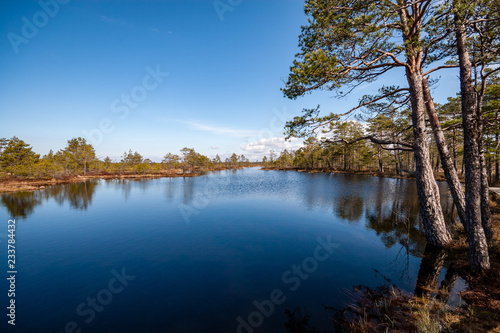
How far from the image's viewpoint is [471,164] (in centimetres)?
541

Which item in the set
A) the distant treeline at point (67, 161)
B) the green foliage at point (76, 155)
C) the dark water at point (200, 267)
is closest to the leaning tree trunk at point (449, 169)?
the dark water at point (200, 267)

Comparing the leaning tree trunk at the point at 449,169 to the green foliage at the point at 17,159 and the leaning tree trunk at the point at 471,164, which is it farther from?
the green foliage at the point at 17,159

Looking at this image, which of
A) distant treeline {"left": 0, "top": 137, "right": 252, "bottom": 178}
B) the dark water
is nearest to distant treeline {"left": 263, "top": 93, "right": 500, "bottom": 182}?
the dark water

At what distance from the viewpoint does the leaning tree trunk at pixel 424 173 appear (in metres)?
7.59

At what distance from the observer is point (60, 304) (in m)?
6.04

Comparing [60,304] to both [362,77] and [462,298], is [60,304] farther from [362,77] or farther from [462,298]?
[362,77]

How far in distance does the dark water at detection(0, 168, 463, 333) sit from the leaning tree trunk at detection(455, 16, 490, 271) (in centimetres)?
129

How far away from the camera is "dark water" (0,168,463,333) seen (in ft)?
18.1

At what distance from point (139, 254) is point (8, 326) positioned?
4311 millimetres

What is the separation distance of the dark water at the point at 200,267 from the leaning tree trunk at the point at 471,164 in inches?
50.7

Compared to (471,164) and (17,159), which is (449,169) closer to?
(471,164)

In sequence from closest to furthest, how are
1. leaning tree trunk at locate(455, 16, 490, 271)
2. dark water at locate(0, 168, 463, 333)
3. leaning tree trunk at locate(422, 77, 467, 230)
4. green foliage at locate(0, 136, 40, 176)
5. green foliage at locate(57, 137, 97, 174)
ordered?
leaning tree trunk at locate(455, 16, 490, 271)
dark water at locate(0, 168, 463, 333)
leaning tree trunk at locate(422, 77, 467, 230)
green foliage at locate(0, 136, 40, 176)
green foliage at locate(57, 137, 97, 174)

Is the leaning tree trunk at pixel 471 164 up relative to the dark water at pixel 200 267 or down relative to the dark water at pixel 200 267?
up

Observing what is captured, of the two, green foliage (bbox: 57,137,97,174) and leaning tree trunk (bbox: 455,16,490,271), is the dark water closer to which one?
leaning tree trunk (bbox: 455,16,490,271)
